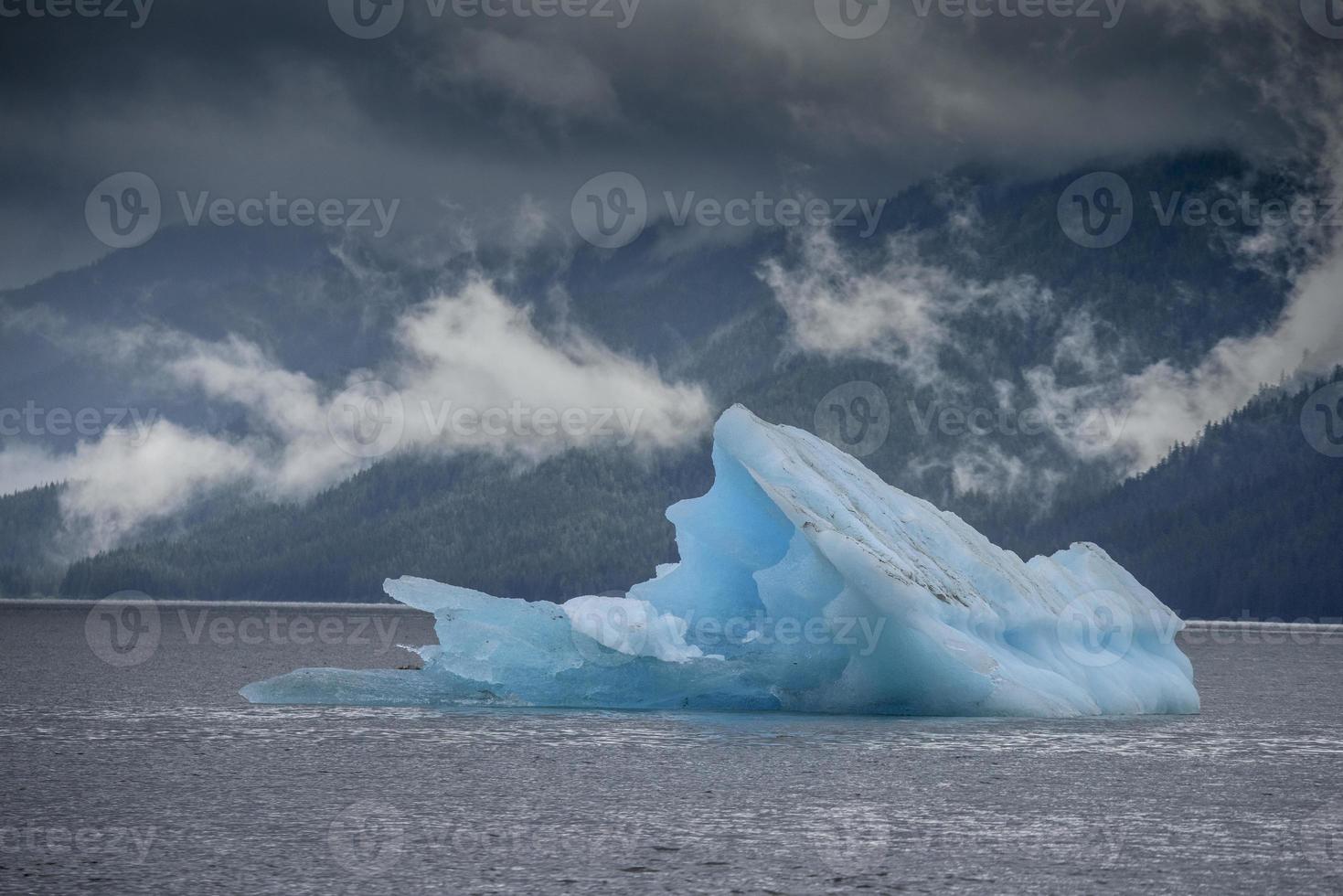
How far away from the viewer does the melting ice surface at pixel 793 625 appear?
2686 cm

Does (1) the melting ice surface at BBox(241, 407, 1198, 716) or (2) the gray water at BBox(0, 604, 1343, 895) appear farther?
(1) the melting ice surface at BBox(241, 407, 1198, 716)

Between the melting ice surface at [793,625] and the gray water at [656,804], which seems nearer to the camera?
the gray water at [656,804]

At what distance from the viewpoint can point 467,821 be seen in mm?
17672

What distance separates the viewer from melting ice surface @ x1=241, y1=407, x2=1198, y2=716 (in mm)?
26859

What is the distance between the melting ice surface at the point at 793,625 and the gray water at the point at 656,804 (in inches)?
27.3

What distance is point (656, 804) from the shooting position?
19.2 m

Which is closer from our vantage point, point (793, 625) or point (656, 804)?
point (656, 804)

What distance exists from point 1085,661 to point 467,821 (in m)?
16.6

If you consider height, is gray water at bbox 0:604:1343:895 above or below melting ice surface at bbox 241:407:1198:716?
below

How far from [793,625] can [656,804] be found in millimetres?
8854

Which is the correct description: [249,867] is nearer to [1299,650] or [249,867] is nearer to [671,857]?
[671,857]

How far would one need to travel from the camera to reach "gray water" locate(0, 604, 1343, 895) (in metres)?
14.5

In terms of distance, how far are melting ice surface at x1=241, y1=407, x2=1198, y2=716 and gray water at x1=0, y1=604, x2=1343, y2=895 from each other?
692 mm

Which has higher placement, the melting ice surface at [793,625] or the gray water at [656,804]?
the melting ice surface at [793,625]
